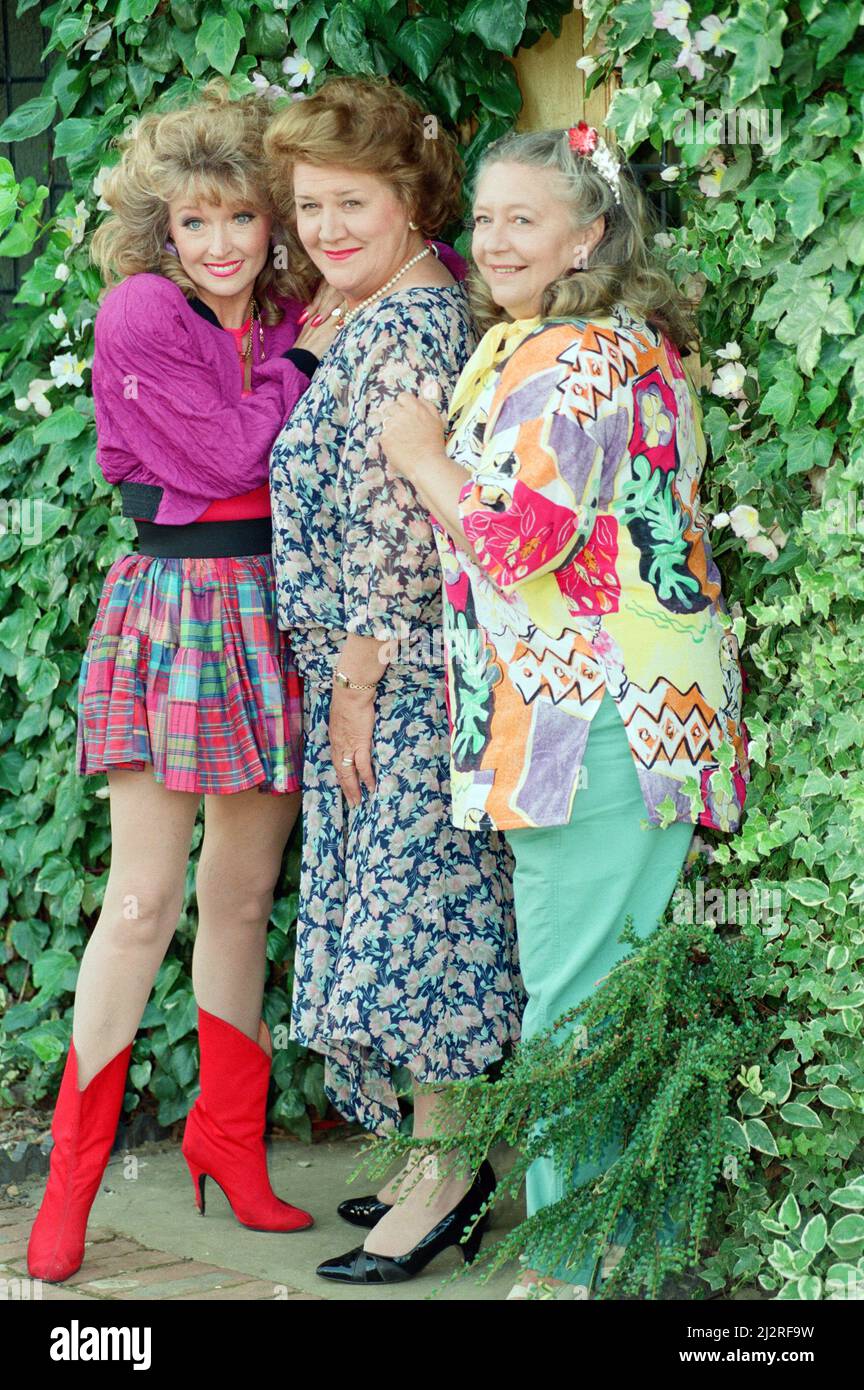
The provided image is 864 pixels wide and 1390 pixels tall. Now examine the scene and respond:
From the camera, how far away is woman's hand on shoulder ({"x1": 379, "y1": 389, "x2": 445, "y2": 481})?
3.02 meters

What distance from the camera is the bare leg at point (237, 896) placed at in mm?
3562

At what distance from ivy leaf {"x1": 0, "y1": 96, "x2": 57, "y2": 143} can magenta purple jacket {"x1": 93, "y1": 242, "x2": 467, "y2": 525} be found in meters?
0.85

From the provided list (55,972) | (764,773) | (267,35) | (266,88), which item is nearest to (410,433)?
(764,773)

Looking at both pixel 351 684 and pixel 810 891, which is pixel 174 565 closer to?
pixel 351 684

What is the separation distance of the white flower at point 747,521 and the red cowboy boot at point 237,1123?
1481 millimetres

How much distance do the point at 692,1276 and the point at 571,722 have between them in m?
1.01

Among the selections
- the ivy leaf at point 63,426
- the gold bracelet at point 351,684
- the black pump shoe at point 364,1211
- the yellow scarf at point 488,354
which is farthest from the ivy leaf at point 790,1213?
the ivy leaf at point 63,426

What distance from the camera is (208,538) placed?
342cm

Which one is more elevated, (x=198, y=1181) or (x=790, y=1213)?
(x=790, y=1213)

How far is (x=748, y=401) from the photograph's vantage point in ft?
9.87

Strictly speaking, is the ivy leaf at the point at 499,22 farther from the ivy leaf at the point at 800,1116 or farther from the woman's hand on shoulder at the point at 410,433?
the ivy leaf at the point at 800,1116

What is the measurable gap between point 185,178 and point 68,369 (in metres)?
0.85
